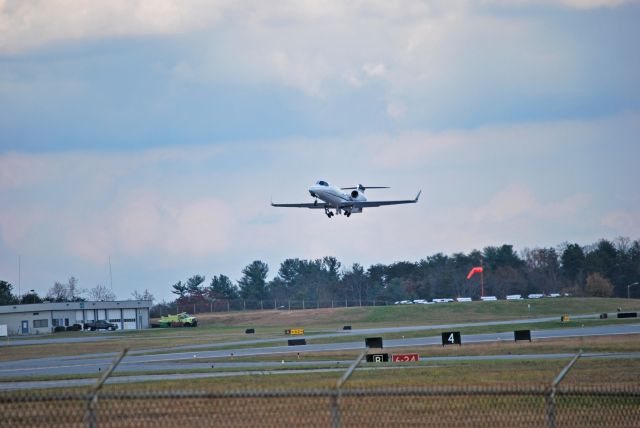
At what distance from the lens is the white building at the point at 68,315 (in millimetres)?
123625

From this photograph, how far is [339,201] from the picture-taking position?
273ft

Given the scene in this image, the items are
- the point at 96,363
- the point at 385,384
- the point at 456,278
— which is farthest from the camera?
the point at 456,278

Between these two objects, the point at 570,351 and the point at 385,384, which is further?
the point at 570,351

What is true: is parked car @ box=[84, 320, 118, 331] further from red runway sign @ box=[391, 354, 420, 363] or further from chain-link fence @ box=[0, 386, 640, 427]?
chain-link fence @ box=[0, 386, 640, 427]

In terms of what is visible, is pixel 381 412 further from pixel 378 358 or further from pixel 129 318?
pixel 129 318

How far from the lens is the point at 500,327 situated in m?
77.1

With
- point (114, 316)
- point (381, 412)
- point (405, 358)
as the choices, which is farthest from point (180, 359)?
point (114, 316)

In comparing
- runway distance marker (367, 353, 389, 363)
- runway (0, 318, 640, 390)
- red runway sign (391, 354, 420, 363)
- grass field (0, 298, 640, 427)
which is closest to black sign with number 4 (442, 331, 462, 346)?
grass field (0, 298, 640, 427)

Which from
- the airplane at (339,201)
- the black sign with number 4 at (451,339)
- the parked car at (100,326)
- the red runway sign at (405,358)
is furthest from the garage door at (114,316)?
the red runway sign at (405,358)

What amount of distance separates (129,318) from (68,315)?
8.84 meters

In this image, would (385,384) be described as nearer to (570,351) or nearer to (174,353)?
(570,351)

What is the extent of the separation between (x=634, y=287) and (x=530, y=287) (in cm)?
1933

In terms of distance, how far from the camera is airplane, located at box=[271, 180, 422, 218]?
81.3 meters

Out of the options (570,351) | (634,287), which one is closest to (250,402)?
(570,351)
